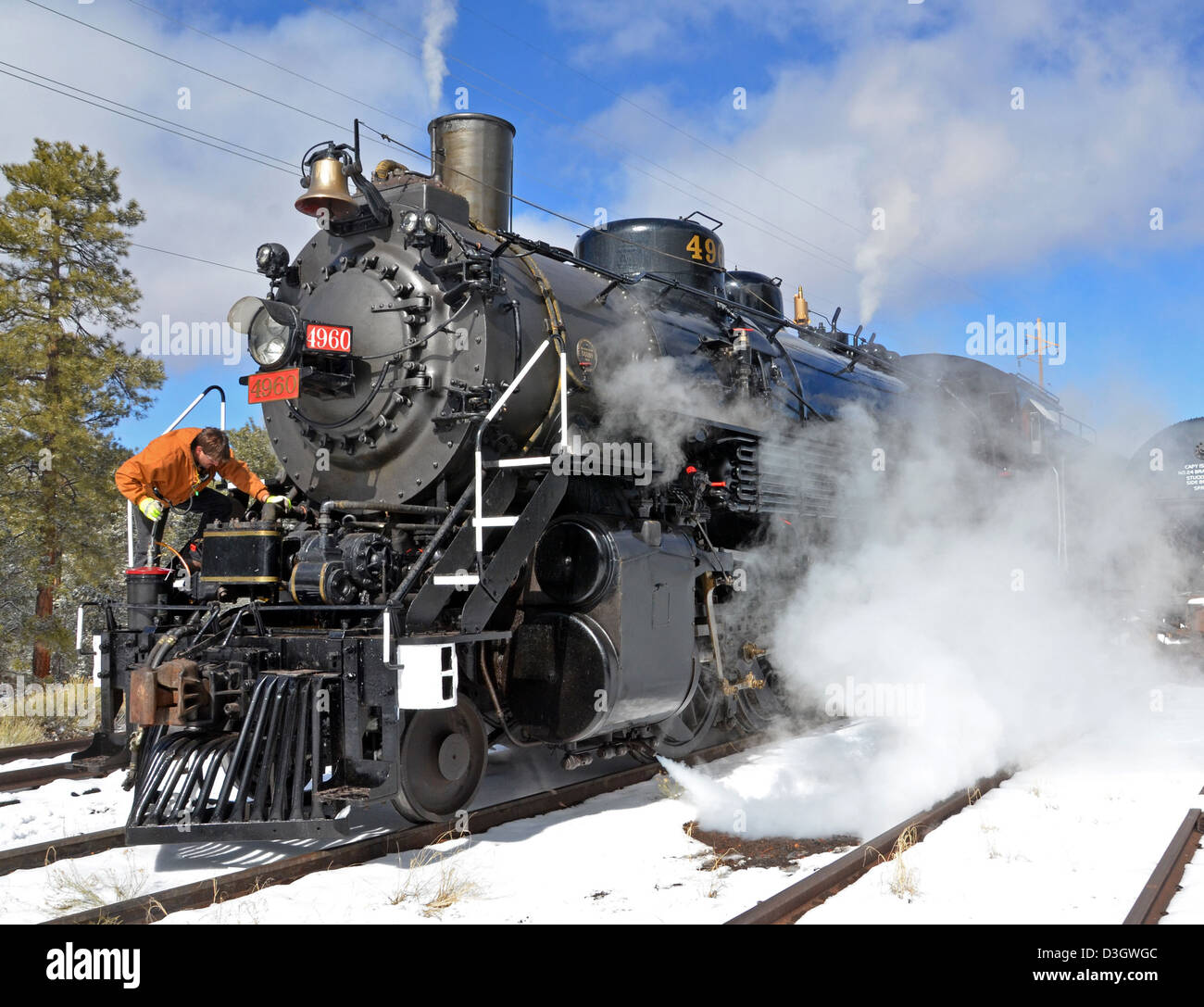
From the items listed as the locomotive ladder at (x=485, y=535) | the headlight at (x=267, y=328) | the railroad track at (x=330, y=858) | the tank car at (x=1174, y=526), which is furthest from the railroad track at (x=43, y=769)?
the tank car at (x=1174, y=526)

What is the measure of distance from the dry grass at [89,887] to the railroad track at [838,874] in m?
2.59

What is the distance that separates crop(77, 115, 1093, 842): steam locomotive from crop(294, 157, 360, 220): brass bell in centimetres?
2

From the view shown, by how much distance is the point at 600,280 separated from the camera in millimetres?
6738

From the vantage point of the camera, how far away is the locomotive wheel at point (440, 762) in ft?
16.0

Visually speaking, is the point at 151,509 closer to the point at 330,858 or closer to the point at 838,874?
the point at 330,858

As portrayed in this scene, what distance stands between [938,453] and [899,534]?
4.42 feet

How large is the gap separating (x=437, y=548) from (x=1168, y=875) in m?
3.67

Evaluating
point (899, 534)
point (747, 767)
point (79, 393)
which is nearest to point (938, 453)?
point (899, 534)

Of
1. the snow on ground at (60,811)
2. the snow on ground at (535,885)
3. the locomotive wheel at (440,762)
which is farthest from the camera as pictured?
the snow on ground at (60,811)

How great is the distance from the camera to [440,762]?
16.7 feet

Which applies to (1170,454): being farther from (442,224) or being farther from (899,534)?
(442,224)

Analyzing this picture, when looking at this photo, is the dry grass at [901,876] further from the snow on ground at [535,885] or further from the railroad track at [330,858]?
the railroad track at [330,858]

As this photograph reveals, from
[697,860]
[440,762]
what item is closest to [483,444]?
[440,762]

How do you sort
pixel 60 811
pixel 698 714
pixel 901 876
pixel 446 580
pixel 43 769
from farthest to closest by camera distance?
pixel 698 714, pixel 43 769, pixel 60 811, pixel 446 580, pixel 901 876
